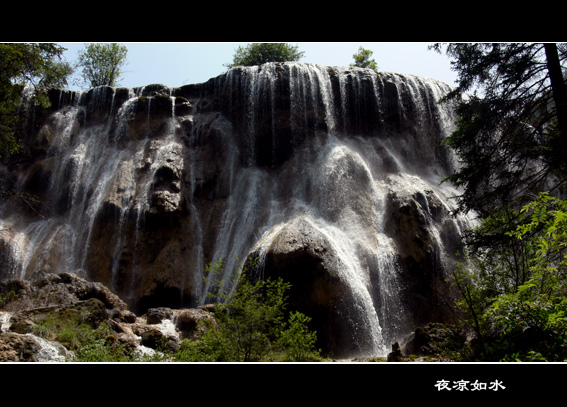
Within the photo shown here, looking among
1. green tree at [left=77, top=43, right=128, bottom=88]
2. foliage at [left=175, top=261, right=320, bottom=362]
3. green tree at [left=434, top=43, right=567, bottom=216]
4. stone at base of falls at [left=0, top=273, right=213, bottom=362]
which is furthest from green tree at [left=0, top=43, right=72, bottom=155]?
green tree at [left=77, top=43, right=128, bottom=88]

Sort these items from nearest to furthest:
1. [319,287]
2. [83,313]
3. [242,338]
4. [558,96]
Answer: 1. [242,338]
2. [558,96]
3. [83,313]
4. [319,287]

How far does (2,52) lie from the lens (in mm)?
8359

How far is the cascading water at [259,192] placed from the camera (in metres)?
13.7

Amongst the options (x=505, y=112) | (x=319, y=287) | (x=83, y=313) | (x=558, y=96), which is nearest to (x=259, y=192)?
(x=319, y=287)

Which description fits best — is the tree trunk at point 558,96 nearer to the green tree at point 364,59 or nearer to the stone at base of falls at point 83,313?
the stone at base of falls at point 83,313

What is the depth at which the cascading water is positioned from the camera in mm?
13688

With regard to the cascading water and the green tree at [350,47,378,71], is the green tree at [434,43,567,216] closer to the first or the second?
the cascading water

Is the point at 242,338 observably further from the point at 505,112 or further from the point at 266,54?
the point at 266,54

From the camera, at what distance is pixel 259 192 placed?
18.9 m

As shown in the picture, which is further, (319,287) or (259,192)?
(259,192)

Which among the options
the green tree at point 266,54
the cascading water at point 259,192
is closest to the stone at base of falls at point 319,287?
the cascading water at point 259,192
